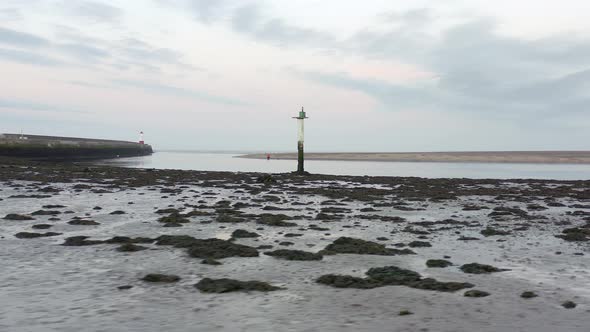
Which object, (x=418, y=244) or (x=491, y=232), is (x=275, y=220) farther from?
(x=491, y=232)

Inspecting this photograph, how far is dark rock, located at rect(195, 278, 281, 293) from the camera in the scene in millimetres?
6480

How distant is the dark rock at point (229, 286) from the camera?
6.48 m

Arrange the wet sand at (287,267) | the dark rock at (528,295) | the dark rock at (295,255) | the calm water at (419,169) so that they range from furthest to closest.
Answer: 1. the calm water at (419,169)
2. the dark rock at (295,255)
3. the dark rock at (528,295)
4. the wet sand at (287,267)

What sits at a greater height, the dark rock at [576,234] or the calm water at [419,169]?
the calm water at [419,169]

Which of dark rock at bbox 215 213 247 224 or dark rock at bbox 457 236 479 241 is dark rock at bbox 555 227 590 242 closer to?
dark rock at bbox 457 236 479 241

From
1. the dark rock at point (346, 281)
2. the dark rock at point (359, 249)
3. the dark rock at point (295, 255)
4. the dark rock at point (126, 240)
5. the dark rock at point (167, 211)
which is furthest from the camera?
the dark rock at point (167, 211)

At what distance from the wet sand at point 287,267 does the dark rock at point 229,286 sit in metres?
0.03

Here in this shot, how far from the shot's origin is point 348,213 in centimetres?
1547

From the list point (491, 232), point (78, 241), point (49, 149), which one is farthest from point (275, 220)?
point (49, 149)

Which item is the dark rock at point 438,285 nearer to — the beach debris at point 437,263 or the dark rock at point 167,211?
the beach debris at point 437,263

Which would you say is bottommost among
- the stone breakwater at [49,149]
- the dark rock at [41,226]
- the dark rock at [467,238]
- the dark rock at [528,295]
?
the dark rock at [467,238]

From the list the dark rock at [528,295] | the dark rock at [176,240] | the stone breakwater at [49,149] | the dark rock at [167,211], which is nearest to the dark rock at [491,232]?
the dark rock at [528,295]

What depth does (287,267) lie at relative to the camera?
796 centimetres

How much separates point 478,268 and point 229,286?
14.0 feet
